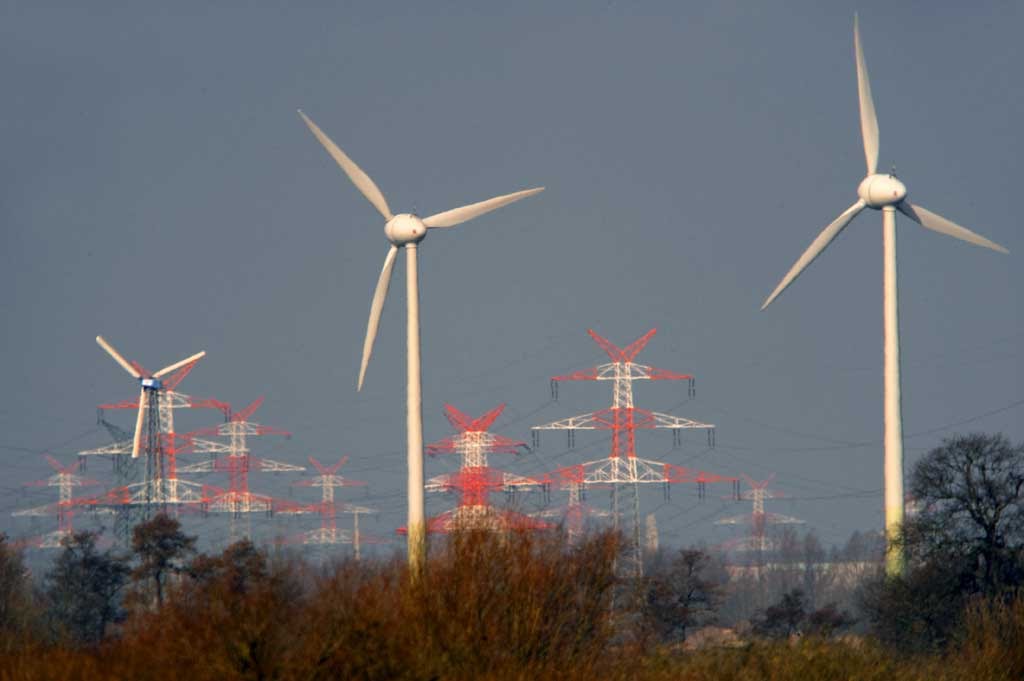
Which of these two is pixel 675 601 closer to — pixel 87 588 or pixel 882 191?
pixel 882 191

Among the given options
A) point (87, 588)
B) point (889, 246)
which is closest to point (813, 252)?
point (889, 246)

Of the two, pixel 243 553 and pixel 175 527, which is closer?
pixel 243 553

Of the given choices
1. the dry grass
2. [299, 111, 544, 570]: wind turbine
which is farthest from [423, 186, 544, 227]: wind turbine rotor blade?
the dry grass

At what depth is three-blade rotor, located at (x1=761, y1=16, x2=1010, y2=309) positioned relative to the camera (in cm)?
8219

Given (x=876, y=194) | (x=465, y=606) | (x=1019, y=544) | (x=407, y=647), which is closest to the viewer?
(x=407, y=647)

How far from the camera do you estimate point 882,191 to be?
274 ft

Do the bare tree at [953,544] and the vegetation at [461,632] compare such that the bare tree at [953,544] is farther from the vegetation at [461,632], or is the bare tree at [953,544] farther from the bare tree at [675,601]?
the bare tree at [675,601]

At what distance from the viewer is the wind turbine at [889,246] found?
77625mm

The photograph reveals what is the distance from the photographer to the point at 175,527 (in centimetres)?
8681

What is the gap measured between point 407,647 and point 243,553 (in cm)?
3865

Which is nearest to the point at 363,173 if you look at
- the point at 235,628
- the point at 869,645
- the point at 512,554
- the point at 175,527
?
the point at 175,527

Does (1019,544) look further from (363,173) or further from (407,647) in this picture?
(407,647)

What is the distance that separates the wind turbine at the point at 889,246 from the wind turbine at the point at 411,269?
14271 mm

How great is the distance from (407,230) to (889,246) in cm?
2248
